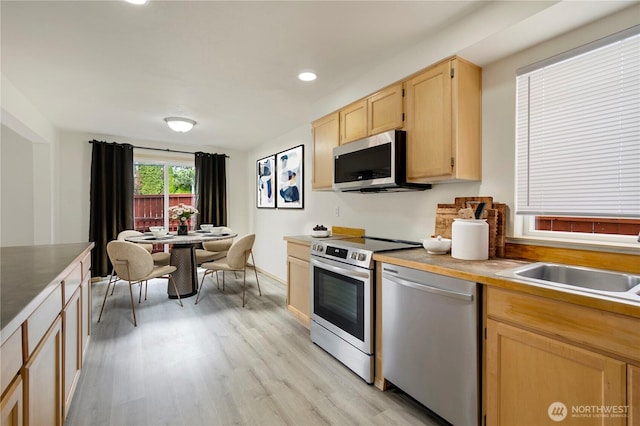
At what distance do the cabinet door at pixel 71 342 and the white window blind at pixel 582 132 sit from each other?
2.73 m

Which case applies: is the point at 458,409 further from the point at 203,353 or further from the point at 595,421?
the point at 203,353

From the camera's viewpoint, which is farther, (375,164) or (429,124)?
(375,164)

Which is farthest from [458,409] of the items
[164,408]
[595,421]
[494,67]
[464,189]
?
[494,67]

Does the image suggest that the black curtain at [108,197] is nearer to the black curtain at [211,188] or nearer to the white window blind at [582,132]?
the black curtain at [211,188]

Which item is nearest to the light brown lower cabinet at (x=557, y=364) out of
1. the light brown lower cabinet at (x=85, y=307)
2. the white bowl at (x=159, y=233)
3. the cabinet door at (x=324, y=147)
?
the cabinet door at (x=324, y=147)

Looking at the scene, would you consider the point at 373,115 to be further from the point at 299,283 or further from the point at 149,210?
the point at 149,210

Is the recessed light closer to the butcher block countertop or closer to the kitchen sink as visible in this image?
the butcher block countertop

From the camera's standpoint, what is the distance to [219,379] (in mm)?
2146

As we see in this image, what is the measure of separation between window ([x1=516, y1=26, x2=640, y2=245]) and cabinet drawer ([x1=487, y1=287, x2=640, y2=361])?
72 centimetres

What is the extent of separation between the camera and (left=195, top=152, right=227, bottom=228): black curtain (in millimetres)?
5633

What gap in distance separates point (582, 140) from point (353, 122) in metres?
1.66

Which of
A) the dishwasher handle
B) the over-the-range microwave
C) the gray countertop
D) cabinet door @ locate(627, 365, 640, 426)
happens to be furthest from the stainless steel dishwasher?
the gray countertop

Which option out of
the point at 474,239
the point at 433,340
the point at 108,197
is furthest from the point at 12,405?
the point at 108,197

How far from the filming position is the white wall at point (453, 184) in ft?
5.82
